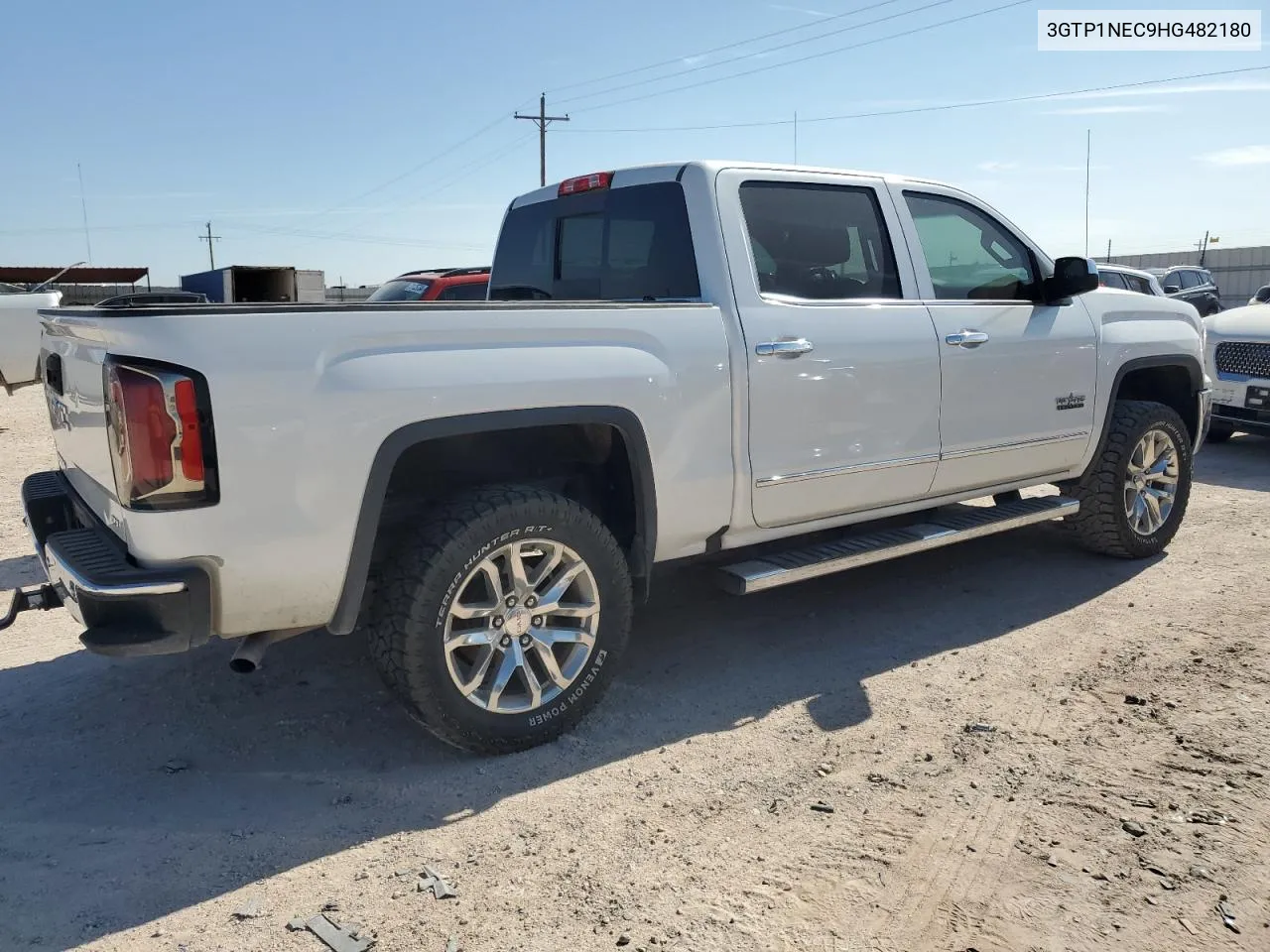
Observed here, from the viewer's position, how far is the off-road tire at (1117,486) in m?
5.45

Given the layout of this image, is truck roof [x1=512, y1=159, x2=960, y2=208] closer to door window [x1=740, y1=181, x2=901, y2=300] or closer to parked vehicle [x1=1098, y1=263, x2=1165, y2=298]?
door window [x1=740, y1=181, x2=901, y2=300]

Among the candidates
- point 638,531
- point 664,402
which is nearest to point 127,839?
point 638,531

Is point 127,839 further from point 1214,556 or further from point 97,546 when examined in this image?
point 1214,556

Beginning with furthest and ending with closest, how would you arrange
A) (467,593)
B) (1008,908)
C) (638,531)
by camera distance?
1. (638,531)
2. (467,593)
3. (1008,908)

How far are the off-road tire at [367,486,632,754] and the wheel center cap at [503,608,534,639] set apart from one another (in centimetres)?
25

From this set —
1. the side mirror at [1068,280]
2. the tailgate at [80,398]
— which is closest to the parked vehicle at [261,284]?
the tailgate at [80,398]

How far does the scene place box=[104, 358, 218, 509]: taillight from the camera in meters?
2.68

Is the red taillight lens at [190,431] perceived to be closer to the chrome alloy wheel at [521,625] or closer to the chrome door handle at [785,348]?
the chrome alloy wheel at [521,625]

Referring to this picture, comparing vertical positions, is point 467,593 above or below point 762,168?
below

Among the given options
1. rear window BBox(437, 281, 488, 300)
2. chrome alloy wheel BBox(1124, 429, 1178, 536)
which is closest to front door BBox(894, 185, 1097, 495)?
chrome alloy wheel BBox(1124, 429, 1178, 536)

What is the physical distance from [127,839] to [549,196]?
10.6 ft

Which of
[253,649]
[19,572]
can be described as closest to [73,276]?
[19,572]

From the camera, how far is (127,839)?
2949 millimetres

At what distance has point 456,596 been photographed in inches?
126
